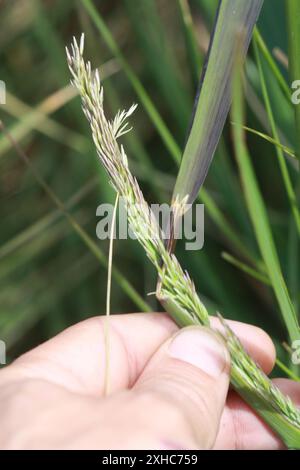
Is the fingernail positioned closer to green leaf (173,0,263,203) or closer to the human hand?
the human hand

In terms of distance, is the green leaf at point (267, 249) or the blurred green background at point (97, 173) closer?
the green leaf at point (267, 249)

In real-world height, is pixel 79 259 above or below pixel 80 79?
below

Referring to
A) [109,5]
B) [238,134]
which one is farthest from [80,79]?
[109,5]

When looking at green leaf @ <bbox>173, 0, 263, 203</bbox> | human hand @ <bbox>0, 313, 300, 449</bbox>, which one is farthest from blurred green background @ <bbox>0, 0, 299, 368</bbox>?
green leaf @ <bbox>173, 0, 263, 203</bbox>

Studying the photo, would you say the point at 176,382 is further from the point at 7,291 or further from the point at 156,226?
the point at 7,291

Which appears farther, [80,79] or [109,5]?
[109,5]

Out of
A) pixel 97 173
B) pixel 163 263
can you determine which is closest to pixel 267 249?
pixel 163 263

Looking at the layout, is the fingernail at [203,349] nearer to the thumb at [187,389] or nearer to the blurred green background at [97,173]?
the thumb at [187,389]

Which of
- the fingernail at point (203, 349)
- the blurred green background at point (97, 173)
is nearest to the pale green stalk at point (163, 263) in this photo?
the fingernail at point (203, 349)
